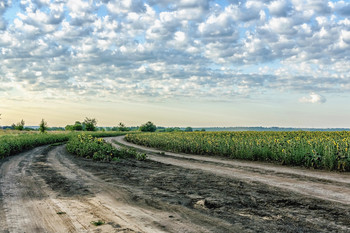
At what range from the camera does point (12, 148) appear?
25.0 m

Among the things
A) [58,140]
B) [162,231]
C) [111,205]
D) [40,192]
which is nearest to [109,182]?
[40,192]

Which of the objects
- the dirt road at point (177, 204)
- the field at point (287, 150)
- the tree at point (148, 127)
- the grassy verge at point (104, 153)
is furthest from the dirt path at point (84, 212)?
the tree at point (148, 127)

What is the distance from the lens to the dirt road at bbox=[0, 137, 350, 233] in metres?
5.37

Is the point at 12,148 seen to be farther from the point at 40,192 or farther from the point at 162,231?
the point at 162,231

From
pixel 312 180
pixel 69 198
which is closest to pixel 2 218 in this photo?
pixel 69 198

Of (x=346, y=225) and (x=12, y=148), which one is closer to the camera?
(x=346, y=225)

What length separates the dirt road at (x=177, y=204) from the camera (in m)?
5.37

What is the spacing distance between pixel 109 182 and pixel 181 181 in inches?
95.9

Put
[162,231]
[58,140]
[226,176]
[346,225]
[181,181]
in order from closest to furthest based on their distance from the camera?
[162,231], [346,225], [181,181], [226,176], [58,140]

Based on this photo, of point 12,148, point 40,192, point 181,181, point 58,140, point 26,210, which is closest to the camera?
point 26,210

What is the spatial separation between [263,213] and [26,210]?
16.7ft

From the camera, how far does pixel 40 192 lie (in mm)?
8664

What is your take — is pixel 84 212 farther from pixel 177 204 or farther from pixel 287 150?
pixel 287 150

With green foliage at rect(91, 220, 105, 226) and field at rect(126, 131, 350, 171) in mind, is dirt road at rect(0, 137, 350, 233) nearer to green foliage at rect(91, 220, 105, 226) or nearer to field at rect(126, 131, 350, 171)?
green foliage at rect(91, 220, 105, 226)
